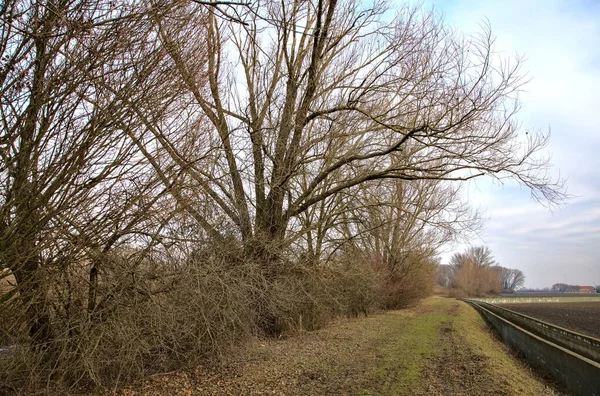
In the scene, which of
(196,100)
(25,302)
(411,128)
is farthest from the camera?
(411,128)

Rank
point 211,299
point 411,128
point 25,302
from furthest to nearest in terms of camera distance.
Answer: point 411,128 → point 211,299 → point 25,302

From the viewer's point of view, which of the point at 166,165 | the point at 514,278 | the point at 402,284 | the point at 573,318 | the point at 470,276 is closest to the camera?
the point at 166,165

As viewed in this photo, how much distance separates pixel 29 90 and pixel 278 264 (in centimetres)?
852

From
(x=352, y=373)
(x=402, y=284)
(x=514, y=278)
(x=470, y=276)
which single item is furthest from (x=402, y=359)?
(x=514, y=278)

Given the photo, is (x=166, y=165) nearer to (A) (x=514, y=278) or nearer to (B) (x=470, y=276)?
(B) (x=470, y=276)

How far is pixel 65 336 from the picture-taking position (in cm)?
651

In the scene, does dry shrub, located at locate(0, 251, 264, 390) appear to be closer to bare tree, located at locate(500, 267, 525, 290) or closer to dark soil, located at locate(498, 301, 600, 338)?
dark soil, located at locate(498, 301, 600, 338)

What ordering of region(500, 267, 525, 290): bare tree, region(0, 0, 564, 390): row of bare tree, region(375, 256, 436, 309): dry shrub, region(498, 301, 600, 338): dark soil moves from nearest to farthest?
1. region(0, 0, 564, 390): row of bare tree
2. region(498, 301, 600, 338): dark soil
3. region(375, 256, 436, 309): dry shrub
4. region(500, 267, 525, 290): bare tree

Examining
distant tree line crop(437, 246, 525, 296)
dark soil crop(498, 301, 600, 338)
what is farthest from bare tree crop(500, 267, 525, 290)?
dark soil crop(498, 301, 600, 338)

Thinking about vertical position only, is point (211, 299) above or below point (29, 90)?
below

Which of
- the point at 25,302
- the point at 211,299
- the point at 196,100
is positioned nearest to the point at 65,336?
the point at 25,302

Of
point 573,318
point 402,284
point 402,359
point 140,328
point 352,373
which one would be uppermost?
point 402,284

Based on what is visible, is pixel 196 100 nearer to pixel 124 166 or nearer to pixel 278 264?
pixel 124 166

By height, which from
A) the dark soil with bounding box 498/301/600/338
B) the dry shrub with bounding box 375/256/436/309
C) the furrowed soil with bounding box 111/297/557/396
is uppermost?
the dry shrub with bounding box 375/256/436/309
